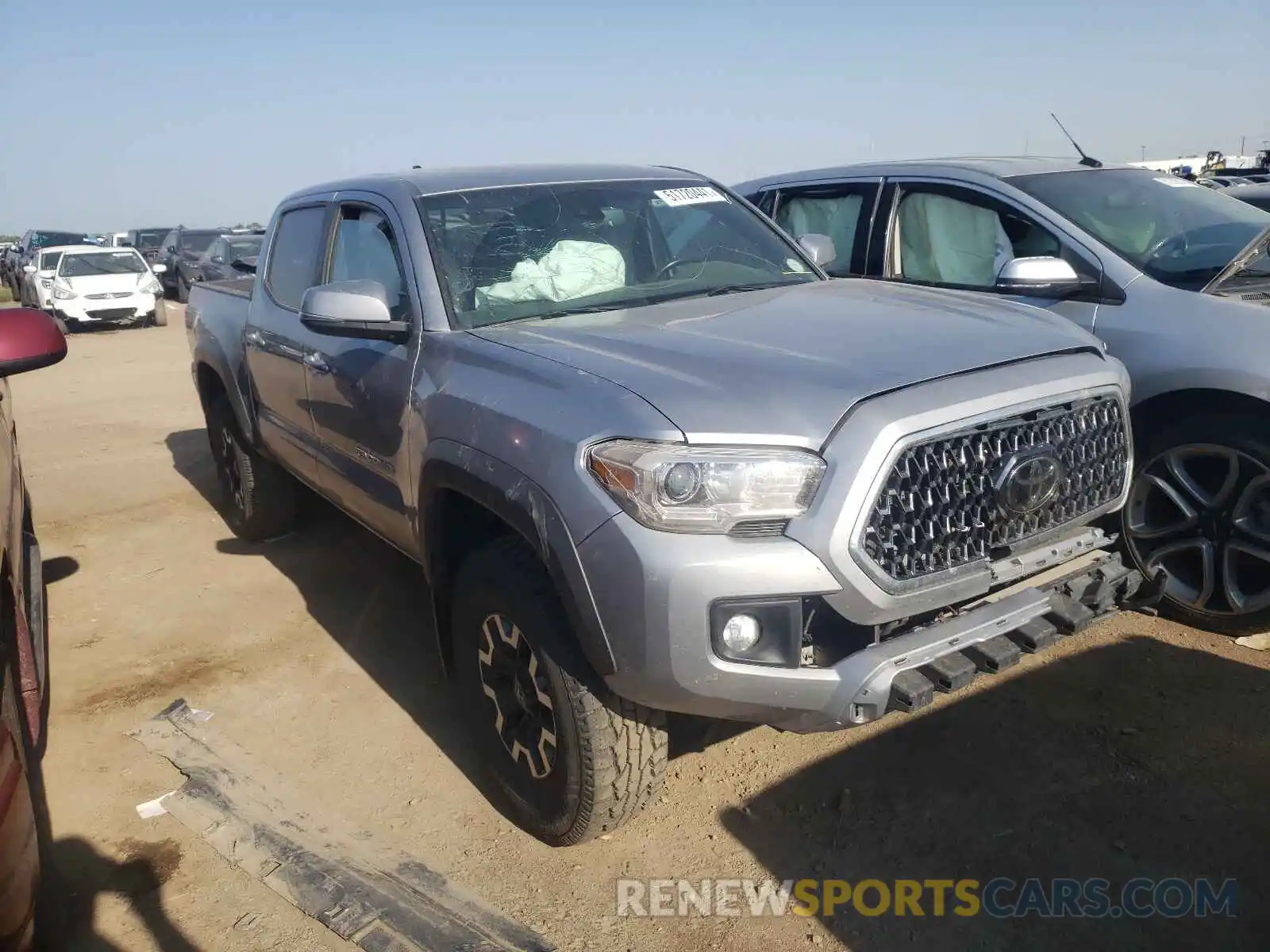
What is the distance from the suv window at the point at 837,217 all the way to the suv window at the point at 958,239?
0.18 m

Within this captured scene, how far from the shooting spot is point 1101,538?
288cm

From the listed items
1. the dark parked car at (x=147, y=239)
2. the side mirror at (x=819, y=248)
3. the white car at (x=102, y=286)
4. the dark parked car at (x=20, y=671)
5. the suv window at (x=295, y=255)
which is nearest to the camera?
the dark parked car at (x=20, y=671)

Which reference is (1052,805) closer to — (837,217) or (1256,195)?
(837,217)

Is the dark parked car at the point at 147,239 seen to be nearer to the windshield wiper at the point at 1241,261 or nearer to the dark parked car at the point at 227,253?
the dark parked car at the point at 227,253

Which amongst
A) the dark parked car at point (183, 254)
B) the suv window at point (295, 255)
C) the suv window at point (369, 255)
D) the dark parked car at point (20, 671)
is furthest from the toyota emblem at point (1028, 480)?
the dark parked car at point (183, 254)

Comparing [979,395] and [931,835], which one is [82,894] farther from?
[979,395]

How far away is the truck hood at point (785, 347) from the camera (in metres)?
2.41

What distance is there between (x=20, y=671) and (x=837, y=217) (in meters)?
4.08

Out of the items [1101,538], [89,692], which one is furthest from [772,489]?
[89,692]

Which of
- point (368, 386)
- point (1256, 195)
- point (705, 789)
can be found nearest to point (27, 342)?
point (368, 386)

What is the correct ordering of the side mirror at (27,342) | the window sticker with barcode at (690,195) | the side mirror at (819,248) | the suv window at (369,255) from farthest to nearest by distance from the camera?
the side mirror at (819,248) → the window sticker with barcode at (690,195) → the suv window at (369,255) → the side mirror at (27,342)

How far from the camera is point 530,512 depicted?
100 inches

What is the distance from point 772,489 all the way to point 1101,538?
3.75ft

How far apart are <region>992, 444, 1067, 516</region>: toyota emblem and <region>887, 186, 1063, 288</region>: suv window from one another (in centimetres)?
195
